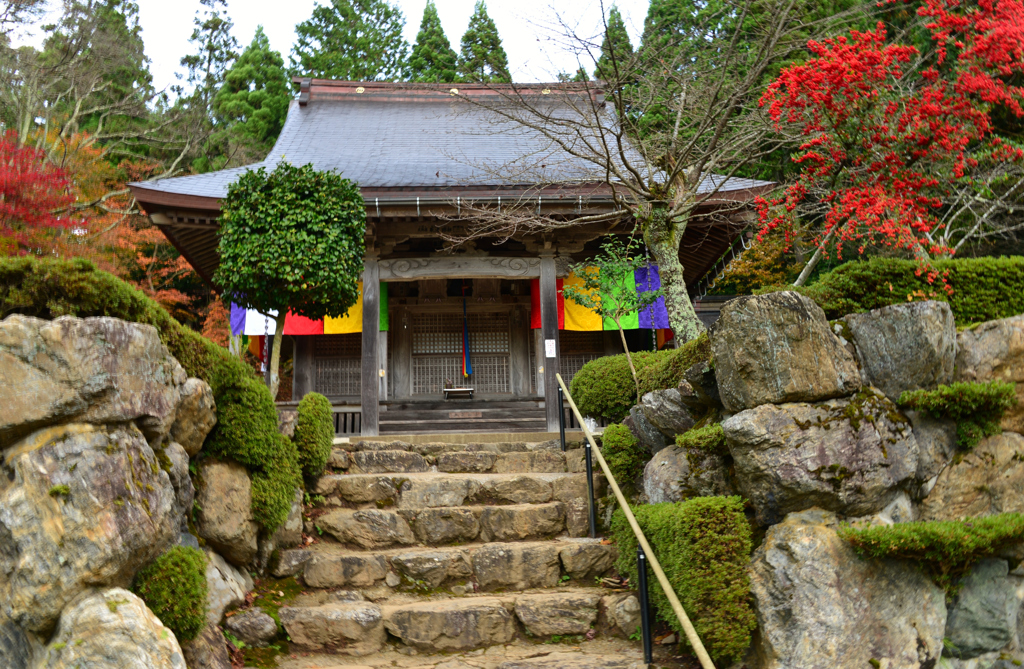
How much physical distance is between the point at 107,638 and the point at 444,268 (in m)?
7.41

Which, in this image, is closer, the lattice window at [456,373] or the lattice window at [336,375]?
the lattice window at [336,375]

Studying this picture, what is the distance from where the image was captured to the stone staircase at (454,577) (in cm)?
427

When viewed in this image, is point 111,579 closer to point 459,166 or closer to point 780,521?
point 780,521

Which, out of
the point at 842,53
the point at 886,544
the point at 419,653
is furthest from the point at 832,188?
the point at 419,653

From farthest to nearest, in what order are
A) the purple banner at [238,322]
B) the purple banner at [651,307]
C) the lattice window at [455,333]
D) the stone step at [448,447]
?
1. the lattice window at [455,333]
2. the purple banner at [238,322]
3. the purple banner at [651,307]
4. the stone step at [448,447]

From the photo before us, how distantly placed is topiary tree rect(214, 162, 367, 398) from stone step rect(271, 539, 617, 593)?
8.68 feet

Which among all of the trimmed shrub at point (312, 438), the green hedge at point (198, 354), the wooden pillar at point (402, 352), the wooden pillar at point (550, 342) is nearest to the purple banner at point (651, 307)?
the wooden pillar at point (550, 342)

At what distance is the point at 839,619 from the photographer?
3.59m

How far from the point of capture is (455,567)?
16.0ft

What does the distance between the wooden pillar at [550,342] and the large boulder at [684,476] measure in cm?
450

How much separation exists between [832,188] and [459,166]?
20.6ft

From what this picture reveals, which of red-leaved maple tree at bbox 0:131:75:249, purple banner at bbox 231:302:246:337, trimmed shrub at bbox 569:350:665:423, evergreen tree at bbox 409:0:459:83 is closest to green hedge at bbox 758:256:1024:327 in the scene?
trimmed shrub at bbox 569:350:665:423

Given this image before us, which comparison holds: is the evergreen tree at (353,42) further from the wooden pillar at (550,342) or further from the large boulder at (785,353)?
the large boulder at (785,353)

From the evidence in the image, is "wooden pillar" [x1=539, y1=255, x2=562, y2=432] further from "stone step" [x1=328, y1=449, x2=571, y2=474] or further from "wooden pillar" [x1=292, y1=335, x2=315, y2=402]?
"wooden pillar" [x1=292, y1=335, x2=315, y2=402]
